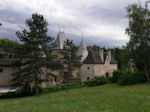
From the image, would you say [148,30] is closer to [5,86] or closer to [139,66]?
[139,66]

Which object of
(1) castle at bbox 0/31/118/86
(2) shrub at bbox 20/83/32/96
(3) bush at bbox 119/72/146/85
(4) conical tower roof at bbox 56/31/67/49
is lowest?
(2) shrub at bbox 20/83/32/96

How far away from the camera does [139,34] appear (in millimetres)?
23266

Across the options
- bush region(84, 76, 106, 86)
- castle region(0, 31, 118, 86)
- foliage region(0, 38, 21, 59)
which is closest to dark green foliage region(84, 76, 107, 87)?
bush region(84, 76, 106, 86)

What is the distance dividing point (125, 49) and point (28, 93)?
18.7 m

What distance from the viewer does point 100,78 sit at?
31984mm

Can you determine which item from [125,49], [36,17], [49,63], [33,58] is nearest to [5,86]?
[33,58]

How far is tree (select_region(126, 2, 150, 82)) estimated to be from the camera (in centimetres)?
2278

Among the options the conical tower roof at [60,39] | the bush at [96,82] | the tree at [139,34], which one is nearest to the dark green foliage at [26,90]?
the bush at [96,82]

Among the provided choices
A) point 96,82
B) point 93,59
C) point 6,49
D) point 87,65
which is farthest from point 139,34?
point 6,49

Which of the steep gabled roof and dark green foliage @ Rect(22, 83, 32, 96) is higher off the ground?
the steep gabled roof

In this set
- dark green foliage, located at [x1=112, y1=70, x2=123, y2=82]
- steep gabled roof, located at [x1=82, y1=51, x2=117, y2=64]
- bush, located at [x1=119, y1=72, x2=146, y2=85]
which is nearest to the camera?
bush, located at [x1=119, y1=72, x2=146, y2=85]

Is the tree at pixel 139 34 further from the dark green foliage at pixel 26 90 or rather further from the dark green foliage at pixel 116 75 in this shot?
the dark green foliage at pixel 26 90

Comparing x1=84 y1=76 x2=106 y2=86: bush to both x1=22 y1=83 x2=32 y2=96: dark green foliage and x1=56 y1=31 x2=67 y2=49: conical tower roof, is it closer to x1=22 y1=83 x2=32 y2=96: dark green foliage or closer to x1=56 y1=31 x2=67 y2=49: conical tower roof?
x1=56 y1=31 x2=67 y2=49: conical tower roof

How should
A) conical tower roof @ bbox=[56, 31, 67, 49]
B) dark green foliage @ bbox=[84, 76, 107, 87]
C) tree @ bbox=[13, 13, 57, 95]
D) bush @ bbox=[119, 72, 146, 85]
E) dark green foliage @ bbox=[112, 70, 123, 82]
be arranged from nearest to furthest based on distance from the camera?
tree @ bbox=[13, 13, 57, 95] → bush @ bbox=[119, 72, 146, 85] → dark green foliage @ bbox=[84, 76, 107, 87] → dark green foliage @ bbox=[112, 70, 123, 82] → conical tower roof @ bbox=[56, 31, 67, 49]
